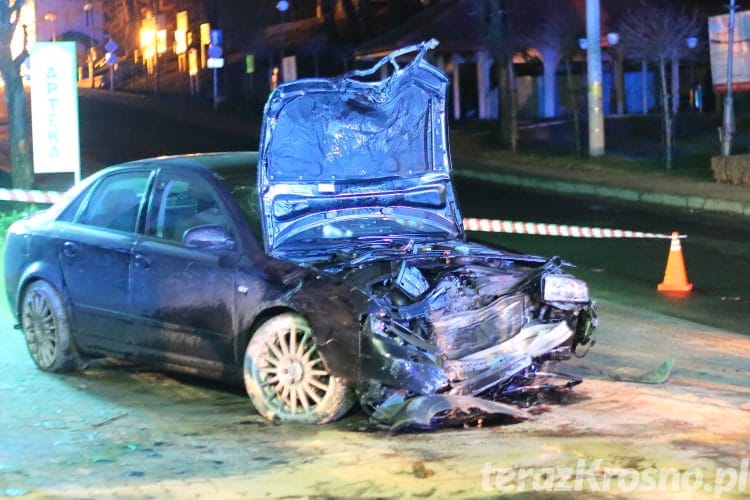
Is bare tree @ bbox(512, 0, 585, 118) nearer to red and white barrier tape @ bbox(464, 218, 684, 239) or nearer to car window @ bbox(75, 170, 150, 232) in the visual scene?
red and white barrier tape @ bbox(464, 218, 684, 239)

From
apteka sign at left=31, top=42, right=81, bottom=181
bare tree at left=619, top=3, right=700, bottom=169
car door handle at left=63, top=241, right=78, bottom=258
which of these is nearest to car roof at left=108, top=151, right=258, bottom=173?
car door handle at left=63, top=241, right=78, bottom=258

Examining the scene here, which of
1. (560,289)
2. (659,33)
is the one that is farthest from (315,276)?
(659,33)

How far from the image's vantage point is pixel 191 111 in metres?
45.1

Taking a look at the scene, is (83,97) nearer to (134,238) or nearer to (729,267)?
(729,267)

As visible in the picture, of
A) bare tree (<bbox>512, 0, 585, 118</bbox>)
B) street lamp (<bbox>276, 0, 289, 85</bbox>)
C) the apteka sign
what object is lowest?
the apteka sign

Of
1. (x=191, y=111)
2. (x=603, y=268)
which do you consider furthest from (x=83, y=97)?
(x=603, y=268)

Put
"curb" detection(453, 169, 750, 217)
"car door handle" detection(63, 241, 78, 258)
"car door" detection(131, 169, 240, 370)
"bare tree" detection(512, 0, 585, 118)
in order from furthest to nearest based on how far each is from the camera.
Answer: "bare tree" detection(512, 0, 585, 118), "curb" detection(453, 169, 750, 217), "car door handle" detection(63, 241, 78, 258), "car door" detection(131, 169, 240, 370)

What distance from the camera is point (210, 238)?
674 cm

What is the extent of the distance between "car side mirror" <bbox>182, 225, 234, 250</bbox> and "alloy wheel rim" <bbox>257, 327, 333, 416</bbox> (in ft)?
2.36

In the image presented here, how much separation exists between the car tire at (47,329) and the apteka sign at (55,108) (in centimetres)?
559

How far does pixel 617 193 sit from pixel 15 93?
36.7ft

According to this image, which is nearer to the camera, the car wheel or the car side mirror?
the car wheel

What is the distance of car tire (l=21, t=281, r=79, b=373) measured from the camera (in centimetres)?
767

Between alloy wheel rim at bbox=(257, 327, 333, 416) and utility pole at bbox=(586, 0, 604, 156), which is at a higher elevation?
utility pole at bbox=(586, 0, 604, 156)
